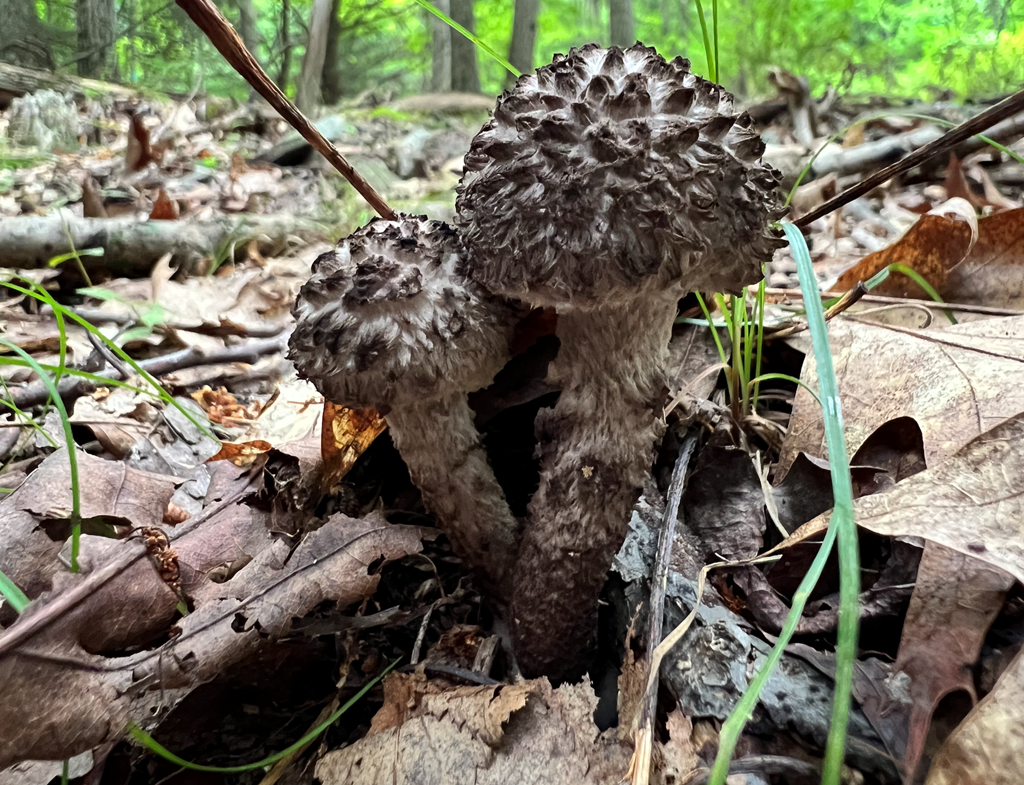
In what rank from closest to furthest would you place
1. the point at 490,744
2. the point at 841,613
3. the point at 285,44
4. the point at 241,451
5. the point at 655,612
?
1. the point at 841,613
2. the point at 490,744
3. the point at 655,612
4. the point at 241,451
5. the point at 285,44

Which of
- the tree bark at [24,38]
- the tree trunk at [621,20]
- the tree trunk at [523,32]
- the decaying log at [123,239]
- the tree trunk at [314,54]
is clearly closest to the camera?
the decaying log at [123,239]

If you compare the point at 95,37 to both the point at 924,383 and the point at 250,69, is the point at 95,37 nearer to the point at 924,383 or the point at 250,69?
the point at 250,69

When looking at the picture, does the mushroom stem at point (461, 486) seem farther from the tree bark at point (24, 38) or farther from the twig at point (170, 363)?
the tree bark at point (24, 38)

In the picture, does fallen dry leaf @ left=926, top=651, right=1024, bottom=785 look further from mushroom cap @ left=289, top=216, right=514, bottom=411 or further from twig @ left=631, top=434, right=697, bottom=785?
mushroom cap @ left=289, top=216, right=514, bottom=411

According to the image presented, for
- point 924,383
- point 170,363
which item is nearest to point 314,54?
point 170,363

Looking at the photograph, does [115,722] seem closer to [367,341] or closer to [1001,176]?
[367,341]

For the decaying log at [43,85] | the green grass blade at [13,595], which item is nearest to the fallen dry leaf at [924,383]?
the green grass blade at [13,595]

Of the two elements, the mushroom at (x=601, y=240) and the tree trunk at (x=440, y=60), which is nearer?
the mushroom at (x=601, y=240)
